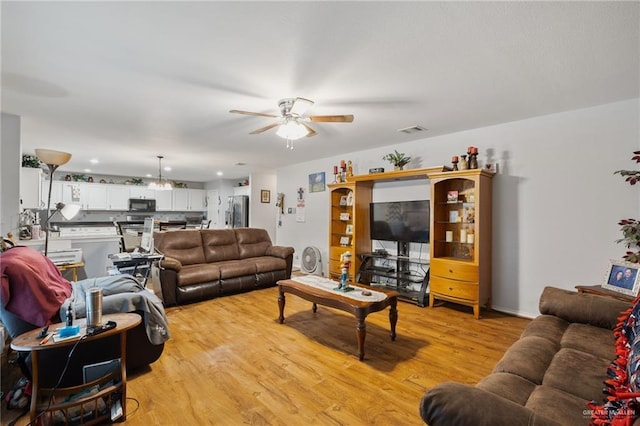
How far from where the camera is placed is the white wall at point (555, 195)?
3000 mm

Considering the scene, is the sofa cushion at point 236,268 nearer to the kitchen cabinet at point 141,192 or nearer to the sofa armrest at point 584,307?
the sofa armrest at point 584,307

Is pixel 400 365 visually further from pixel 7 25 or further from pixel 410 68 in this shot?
pixel 7 25

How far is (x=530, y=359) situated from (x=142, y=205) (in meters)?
9.52

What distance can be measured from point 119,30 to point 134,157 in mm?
4723

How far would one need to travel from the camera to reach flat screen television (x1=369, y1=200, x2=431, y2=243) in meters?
4.23

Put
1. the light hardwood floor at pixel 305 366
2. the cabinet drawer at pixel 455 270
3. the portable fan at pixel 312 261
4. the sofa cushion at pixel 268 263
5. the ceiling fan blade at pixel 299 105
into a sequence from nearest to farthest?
the light hardwood floor at pixel 305 366 → the ceiling fan blade at pixel 299 105 → the cabinet drawer at pixel 455 270 → the sofa cushion at pixel 268 263 → the portable fan at pixel 312 261

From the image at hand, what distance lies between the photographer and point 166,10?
5.45ft

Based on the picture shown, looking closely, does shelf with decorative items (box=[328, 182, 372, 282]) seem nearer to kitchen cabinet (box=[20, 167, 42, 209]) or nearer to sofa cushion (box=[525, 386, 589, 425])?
sofa cushion (box=[525, 386, 589, 425])

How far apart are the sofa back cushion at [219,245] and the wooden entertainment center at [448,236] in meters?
1.79

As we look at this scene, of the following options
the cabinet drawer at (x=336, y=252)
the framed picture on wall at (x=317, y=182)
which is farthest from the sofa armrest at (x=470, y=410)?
the framed picture on wall at (x=317, y=182)

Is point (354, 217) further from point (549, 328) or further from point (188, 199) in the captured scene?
point (188, 199)

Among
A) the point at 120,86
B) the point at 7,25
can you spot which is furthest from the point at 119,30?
the point at 120,86

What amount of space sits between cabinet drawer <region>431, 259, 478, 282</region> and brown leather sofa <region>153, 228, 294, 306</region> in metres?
2.41

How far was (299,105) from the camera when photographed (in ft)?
8.60
